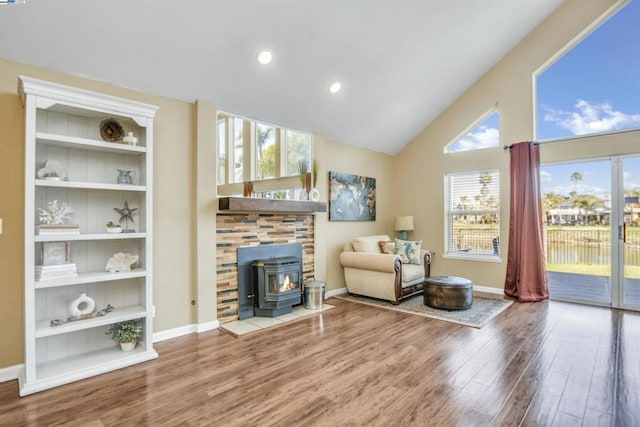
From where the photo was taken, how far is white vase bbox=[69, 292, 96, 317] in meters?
2.75

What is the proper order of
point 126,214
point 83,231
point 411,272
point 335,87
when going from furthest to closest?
point 411,272 → point 335,87 → point 126,214 → point 83,231

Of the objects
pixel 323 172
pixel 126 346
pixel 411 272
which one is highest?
pixel 323 172

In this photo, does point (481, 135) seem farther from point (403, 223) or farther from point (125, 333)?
point (125, 333)

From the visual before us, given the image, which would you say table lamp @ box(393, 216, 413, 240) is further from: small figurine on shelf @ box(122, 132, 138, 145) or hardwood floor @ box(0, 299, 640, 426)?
small figurine on shelf @ box(122, 132, 138, 145)

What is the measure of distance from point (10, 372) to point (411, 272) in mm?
4522

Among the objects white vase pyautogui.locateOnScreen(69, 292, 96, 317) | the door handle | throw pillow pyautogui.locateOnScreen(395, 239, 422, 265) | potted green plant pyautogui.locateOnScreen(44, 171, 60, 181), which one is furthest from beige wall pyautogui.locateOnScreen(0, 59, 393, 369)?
the door handle

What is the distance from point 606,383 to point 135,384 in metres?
3.56

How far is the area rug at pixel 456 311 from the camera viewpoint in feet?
13.1

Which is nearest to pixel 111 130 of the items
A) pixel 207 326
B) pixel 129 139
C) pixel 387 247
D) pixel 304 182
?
pixel 129 139

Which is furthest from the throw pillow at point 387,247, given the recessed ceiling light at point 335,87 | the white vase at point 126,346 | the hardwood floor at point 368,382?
the white vase at point 126,346

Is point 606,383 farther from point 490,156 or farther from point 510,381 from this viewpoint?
point 490,156

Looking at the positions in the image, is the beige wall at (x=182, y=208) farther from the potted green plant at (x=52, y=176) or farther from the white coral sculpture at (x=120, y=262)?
the potted green plant at (x=52, y=176)

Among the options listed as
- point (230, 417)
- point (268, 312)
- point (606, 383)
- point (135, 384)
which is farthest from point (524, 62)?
point (135, 384)

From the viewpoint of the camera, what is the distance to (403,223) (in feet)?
20.1
